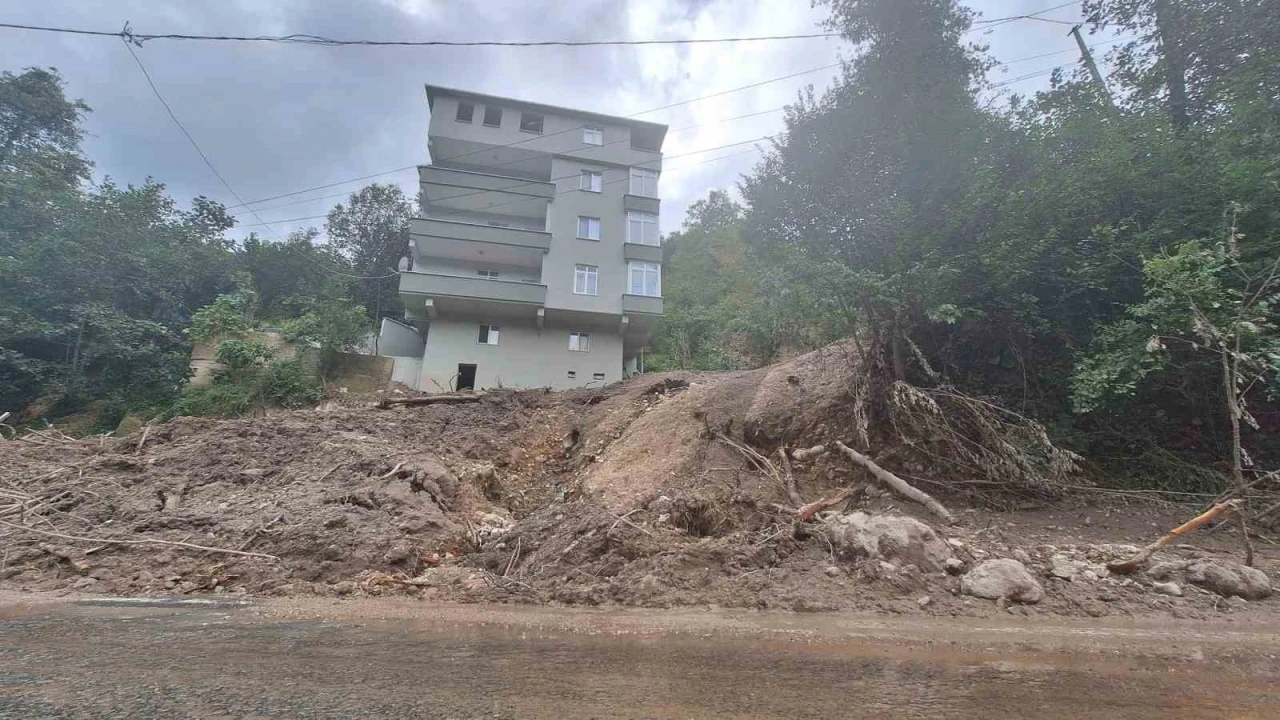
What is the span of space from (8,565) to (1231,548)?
44.4 feet

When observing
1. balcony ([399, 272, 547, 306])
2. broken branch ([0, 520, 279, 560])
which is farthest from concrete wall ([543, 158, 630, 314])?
broken branch ([0, 520, 279, 560])

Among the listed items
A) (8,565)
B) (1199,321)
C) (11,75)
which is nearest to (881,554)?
(1199,321)

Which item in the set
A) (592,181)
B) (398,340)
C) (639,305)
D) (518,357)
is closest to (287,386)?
(398,340)

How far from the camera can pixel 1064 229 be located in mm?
7512

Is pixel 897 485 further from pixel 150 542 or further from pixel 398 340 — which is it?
pixel 398 340

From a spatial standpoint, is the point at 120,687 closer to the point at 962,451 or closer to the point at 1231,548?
the point at 962,451

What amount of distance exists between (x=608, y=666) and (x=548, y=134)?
25.7 meters

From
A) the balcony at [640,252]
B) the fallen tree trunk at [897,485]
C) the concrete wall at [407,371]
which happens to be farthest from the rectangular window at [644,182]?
the fallen tree trunk at [897,485]

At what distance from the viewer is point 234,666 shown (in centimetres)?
297

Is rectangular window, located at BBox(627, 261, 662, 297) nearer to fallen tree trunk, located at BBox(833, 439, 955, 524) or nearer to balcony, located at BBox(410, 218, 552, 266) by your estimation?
balcony, located at BBox(410, 218, 552, 266)

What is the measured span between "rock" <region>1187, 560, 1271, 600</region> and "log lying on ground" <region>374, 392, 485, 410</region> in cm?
1310

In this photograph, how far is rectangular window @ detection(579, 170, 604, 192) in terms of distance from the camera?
24031 millimetres

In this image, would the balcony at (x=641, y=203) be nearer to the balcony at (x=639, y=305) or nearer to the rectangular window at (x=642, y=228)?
the rectangular window at (x=642, y=228)

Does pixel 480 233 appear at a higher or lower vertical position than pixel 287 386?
higher
